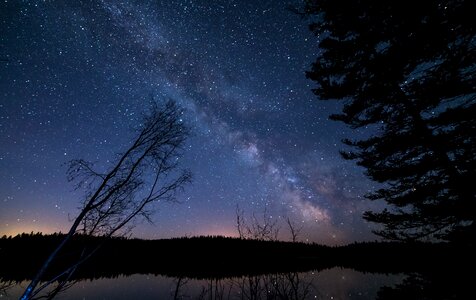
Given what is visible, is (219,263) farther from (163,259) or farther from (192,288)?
(192,288)

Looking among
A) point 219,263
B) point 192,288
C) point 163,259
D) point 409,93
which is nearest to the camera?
point 409,93

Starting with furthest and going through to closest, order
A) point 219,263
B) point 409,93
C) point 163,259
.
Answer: point 163,259 → point 219,263 → point 409,93

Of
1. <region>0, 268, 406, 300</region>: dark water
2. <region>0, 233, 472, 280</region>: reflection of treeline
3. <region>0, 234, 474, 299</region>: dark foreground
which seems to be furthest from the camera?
<region>0, 233, 472, 280</region>: reflection of treeline

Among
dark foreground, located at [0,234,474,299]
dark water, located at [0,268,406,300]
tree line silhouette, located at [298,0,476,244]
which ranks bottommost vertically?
dark water, located at [0,268,406,300]

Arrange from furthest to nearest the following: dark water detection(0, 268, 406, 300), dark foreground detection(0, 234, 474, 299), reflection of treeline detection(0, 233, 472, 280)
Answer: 1. reflection of treeline detection(0, 233, 472, 280)
2. dark water detection(0, 268, 406, 300)
3. dark foreground detection(0, 234, 474, 299)

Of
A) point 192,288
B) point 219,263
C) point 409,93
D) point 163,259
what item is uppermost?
point 409,93

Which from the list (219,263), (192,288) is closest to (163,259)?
(219,263)

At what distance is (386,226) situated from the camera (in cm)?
1277

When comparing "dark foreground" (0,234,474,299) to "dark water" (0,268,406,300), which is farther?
"dark water" (0,268,406,300)

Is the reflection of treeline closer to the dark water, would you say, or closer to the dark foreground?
the dark foreground

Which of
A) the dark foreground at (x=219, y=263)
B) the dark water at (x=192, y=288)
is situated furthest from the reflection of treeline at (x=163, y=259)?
the dark water at (x=192, y=288)

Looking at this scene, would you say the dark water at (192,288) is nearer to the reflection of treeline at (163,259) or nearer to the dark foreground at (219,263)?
the dark foreground at (219,263)

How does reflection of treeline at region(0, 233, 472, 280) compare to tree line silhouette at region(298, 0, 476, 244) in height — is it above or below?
below

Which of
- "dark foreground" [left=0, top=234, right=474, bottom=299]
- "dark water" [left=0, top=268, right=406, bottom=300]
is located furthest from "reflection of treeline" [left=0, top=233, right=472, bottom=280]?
"dark water" [left=0, top=268, right=406, bottom=300]
